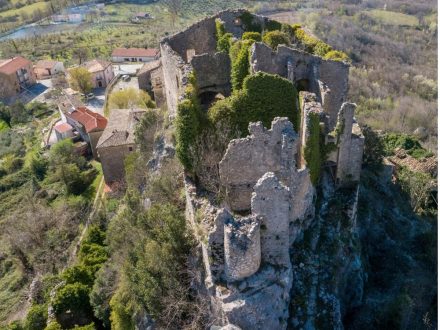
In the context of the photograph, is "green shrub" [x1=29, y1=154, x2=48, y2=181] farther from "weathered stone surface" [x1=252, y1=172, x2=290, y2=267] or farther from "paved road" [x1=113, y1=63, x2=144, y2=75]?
"weathered stone surface" [x1=252, y1=172, x2=290, y2=267]

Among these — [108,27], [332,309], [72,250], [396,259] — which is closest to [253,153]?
[332,309]

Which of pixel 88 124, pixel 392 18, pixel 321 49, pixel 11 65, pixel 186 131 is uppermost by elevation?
pixel 321 49

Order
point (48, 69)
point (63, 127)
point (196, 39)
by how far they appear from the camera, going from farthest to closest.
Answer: point (48, 69)
point (63, 127)
point (196, 39)

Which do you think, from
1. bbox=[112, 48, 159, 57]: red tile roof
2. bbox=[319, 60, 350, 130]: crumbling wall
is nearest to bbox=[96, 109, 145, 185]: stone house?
bbox=[319, 60, 350, 130]: crumbling wall

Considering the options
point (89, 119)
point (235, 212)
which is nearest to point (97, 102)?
point (89, 119)

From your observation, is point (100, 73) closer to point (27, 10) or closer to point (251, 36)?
point (251, 36)
